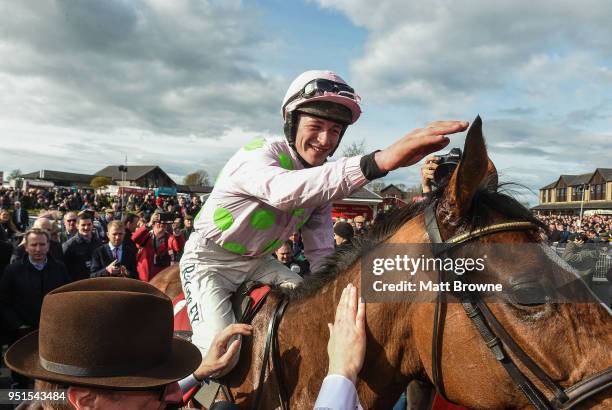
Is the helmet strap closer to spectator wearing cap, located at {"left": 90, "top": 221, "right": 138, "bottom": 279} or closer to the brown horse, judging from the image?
the brown horse

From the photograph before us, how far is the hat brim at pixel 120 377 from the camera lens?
1308 mm

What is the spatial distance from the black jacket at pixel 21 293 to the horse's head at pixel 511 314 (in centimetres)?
592

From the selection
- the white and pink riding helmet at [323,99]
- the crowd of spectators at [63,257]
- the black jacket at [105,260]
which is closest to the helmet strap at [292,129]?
the white and pink riding helmet at [323,99]

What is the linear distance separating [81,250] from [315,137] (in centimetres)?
719

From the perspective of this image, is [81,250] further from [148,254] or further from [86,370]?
[86,370]

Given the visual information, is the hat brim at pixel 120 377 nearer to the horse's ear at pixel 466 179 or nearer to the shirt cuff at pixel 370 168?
the shirt cuff at pixel 370 168

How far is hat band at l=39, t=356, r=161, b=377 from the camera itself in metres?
1.33

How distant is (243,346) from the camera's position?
2457 millimetres

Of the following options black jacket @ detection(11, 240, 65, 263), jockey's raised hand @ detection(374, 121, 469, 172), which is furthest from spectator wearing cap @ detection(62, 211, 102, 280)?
jockey's raised hand @ detection(374, 121, 469, 172)

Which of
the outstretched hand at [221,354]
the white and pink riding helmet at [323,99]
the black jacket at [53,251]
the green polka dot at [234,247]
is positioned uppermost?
the white and pink riding helmet at [323,99]

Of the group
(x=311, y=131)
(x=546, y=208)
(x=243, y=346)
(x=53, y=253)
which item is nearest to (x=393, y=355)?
(x=243, y=346)

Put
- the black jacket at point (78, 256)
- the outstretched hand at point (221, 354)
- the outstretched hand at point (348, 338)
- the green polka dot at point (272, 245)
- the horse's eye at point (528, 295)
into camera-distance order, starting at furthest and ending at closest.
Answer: the black jacket at point (78, 256)
the green polka dot at point (272, 245)
the outstretched hand at point (221, 354)
the outstretched hand at point (348, 338)
the horse's eye at point (528, 295)

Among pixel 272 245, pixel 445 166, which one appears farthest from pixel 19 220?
pixel 445 166

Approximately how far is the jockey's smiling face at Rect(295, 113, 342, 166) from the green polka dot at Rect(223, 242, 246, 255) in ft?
2.07
